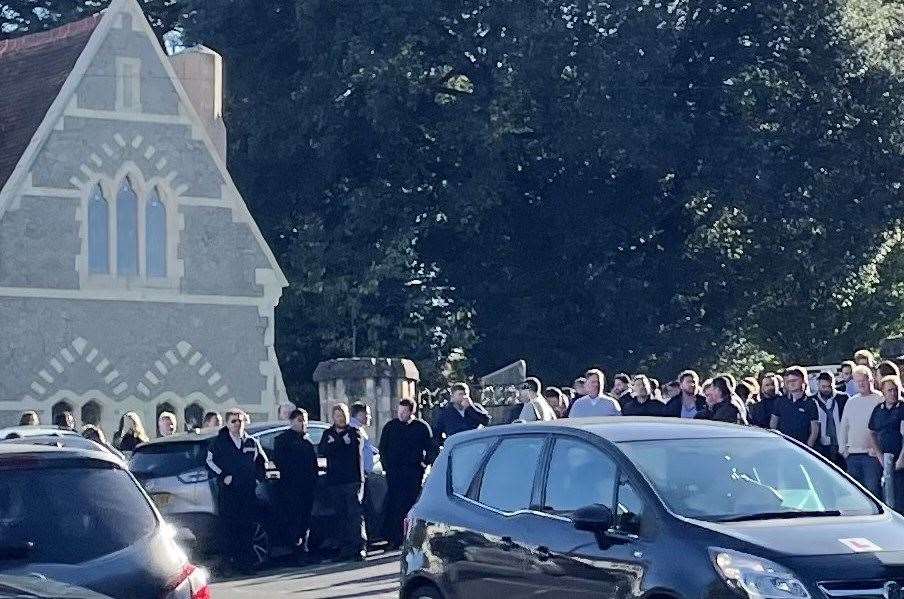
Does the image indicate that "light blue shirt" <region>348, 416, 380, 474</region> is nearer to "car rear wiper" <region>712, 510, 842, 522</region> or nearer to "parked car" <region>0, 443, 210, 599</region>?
"car rear wiper" <region>712, 510, 842, 522</region>

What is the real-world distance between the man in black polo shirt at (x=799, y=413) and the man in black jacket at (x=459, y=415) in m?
3.64

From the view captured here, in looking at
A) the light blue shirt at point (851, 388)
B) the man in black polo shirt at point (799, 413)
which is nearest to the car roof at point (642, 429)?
the man in black polo shirt at point (799, 413)

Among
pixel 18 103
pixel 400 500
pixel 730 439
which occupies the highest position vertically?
pixel 18 103

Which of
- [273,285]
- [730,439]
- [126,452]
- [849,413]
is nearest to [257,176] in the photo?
[273,285]

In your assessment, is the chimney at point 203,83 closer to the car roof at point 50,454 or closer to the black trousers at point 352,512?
the black trousers at point 352,512

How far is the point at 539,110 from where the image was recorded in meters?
42.4

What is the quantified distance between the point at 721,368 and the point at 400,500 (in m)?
22.9

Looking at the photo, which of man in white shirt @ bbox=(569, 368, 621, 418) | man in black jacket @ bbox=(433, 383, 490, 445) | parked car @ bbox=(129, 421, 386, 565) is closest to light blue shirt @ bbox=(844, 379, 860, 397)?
man in white shirt @ bbox=(569, 368, 621, 418)

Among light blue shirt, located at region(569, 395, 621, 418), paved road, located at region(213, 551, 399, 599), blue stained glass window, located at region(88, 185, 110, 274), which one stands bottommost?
paved road, located at region(213, 551, 399, 599)

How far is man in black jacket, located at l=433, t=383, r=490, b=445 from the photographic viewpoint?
2248cm

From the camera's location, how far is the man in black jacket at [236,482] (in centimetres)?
2058

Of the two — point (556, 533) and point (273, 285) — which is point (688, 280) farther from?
point (556, 533)

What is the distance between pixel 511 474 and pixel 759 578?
89.0 inches

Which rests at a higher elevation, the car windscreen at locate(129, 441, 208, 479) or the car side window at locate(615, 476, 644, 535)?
the car side window at locate(615, 476, 644, 535)
